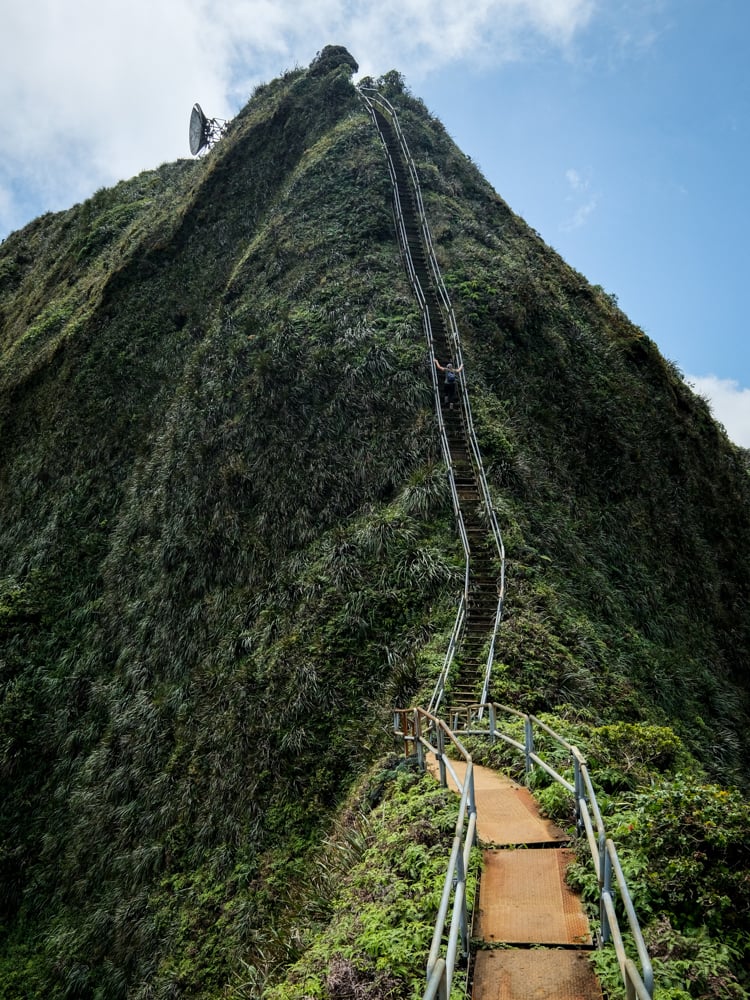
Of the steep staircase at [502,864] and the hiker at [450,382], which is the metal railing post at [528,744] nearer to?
the steep staircase at [502,864]

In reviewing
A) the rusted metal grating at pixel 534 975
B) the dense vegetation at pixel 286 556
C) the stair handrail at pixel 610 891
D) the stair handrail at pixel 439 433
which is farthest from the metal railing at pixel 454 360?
the rusted metal grating at pixel 534 975

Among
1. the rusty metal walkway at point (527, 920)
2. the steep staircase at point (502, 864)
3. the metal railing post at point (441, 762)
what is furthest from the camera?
the metal railing post at point (441, 762)

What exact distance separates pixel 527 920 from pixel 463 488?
12360 mm

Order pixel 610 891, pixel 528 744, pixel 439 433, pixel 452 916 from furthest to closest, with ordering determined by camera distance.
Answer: pixel 439 433
pixel 528 744
pixel 610 891
pixel 452 916

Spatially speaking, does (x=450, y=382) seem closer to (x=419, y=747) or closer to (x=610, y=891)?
(x=419, y=747)

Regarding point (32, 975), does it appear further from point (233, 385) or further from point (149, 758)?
point (233, 385)

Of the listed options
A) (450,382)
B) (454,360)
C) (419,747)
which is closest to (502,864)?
(419,747)

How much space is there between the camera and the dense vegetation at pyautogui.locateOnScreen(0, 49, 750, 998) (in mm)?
12359

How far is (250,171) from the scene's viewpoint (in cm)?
3478

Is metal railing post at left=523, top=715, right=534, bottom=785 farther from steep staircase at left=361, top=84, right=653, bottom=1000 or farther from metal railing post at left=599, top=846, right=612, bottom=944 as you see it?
metal railing post at left=599, top=846, right=612, bottom=944

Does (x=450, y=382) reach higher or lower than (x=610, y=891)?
higher

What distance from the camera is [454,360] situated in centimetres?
A: 2111

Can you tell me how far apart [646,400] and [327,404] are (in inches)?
444

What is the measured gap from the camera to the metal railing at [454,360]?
12.8 m
